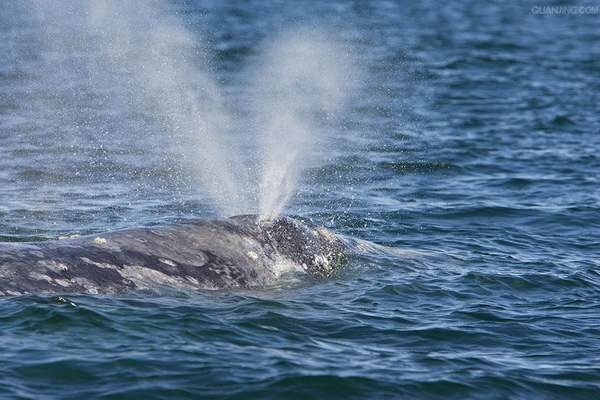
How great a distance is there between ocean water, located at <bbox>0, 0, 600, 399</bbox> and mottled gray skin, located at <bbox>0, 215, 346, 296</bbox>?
0.25 m

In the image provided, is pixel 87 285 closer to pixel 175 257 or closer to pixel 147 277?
pixel 147 277

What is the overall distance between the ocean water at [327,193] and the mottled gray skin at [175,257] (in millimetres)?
249

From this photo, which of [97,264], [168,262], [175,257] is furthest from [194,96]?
[97,264]

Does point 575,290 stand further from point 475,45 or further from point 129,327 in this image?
point 475,45

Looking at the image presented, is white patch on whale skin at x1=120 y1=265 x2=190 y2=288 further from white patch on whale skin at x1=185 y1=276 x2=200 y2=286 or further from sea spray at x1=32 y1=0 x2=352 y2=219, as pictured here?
sea spray at x1=32 y1=0 x2=352 y2=219

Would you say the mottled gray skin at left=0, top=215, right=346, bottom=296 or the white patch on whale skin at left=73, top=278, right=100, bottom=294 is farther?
the white patch on whale skin at left=73, top=278, right=100, bottom=294

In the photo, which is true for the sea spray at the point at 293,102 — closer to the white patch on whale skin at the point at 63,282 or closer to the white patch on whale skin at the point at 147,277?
the white patch on whale skin at the point at 147,277

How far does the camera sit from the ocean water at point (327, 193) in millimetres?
9562

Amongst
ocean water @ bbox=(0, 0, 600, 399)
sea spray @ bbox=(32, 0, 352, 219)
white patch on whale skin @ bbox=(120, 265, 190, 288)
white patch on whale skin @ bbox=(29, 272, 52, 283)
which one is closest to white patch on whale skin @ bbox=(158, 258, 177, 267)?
white patch on whale skin @ bbox=(120, 265, 190, 288)

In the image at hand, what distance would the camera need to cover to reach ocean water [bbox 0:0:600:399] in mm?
9562

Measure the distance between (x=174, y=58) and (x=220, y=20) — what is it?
998 cm

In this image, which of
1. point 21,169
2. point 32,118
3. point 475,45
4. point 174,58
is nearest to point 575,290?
point 21,169

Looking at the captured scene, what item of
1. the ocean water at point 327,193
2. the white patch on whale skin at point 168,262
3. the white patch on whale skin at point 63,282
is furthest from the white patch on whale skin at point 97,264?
the white patch on whale skin at point 168,262

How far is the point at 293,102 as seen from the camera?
27.2 m
